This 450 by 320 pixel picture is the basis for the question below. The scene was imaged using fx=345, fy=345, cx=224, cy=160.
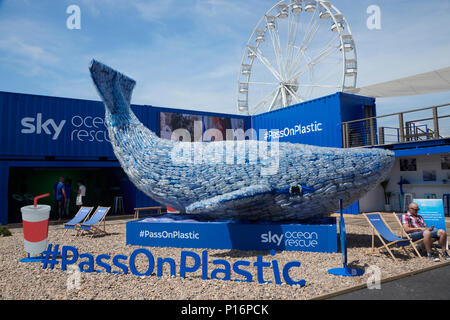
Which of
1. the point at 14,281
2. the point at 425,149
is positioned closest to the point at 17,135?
the point at 14,281

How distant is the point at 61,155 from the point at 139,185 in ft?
26.8

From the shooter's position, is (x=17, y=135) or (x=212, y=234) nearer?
(x=212, y=234)

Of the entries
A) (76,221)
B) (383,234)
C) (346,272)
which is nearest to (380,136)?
(383,234)

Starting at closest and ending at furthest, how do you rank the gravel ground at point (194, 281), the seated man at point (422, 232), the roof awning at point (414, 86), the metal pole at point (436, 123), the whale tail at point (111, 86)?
the gravel ground at point (194, 281) < the seated man at point (422, 232) < the whale tail at point (111, 86) < the metal pole at point (436, 123) < the roof awning at point (414, 86)

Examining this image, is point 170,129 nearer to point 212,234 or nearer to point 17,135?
point 17,135

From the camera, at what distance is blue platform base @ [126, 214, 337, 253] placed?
6.73 m

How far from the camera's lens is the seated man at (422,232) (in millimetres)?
6429

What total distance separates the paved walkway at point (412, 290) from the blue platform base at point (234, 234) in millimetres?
1708

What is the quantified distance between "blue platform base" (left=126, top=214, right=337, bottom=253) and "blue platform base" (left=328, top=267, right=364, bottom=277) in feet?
4.07

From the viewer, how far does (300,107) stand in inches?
656

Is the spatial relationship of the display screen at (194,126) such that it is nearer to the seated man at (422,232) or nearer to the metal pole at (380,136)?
the metal pole at (380,136)

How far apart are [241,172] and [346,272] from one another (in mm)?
2573

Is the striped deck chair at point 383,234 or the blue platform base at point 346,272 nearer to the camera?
the blue platform base at point 346,272

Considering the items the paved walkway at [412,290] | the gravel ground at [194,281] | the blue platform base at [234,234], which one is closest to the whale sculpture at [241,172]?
the blue platform base at [234,234]
